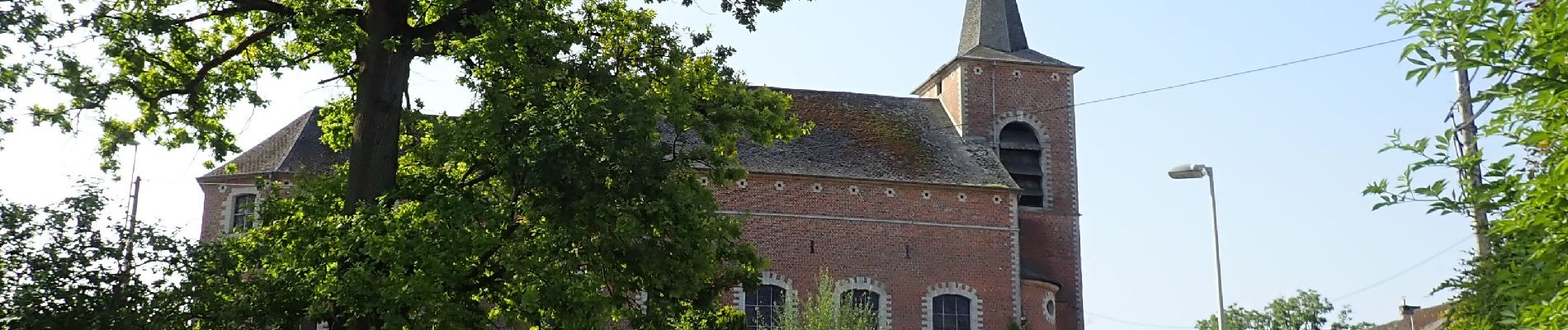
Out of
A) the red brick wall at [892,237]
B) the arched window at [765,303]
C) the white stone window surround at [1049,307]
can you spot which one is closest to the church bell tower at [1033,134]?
the white stone window surround at [1049,307]

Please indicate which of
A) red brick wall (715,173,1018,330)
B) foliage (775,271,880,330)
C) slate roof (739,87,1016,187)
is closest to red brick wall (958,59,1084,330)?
slate roof (739,87,1016,187)

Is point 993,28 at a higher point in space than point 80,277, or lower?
higher

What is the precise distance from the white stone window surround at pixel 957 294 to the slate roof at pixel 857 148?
2625 millimetres

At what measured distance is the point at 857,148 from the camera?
123 ft

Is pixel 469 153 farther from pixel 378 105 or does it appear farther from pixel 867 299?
pixel 867 299

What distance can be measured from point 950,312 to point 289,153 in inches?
634

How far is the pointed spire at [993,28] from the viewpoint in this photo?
4244 centimetres

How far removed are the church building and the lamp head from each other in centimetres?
1512

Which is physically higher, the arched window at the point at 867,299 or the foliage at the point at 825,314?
the arched window at the point at 867,299

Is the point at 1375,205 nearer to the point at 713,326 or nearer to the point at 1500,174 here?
the point at 1500,174

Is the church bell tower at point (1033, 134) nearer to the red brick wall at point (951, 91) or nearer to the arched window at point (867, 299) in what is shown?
the red brick wall at point (951, 91)

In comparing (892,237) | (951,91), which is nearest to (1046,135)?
(951,91)

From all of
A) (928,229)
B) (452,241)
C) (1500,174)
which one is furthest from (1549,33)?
(928,229)

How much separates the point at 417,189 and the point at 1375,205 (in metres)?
10.2
